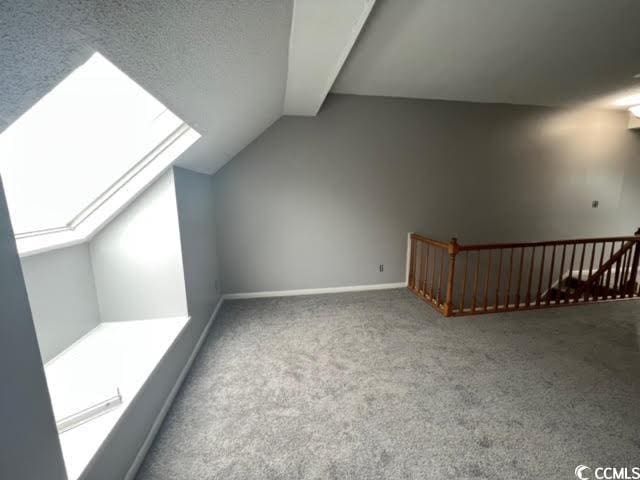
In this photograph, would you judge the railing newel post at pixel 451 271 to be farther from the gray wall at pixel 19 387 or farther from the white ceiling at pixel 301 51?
the gray wall at pixel 19 387

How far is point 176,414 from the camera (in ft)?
5.51

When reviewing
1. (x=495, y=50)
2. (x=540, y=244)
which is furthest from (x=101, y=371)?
(x=540, y=244)

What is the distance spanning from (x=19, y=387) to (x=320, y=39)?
7.22 feet

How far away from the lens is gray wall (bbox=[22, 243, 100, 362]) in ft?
5.07

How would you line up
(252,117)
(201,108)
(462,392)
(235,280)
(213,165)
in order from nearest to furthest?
(201,108)
(462,392)
(252,117)
(213,165)
(235,280)

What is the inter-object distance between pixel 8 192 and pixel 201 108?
1016 mm

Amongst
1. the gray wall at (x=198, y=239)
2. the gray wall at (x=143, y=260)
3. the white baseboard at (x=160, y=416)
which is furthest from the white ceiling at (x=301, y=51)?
the white baseboard at (x=160, y=416)

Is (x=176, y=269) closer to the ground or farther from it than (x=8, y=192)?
closer to the ground

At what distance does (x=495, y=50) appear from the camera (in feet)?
7.53

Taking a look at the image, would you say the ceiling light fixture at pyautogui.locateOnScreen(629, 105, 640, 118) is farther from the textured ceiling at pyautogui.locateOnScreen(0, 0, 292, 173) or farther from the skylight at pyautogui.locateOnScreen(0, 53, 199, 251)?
the skylight at pyautogui.locateOnScreen(0, 53, 199, 251)

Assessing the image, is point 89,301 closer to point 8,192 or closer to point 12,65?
point 8,192

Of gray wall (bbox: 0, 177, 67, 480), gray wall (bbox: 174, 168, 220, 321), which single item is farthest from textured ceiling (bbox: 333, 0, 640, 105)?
gray wall (bbox: 0, 177, 67, 480)

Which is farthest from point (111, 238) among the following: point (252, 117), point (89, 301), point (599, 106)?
point (599, 106)

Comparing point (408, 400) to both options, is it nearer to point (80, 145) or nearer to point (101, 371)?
point (101, 371)
